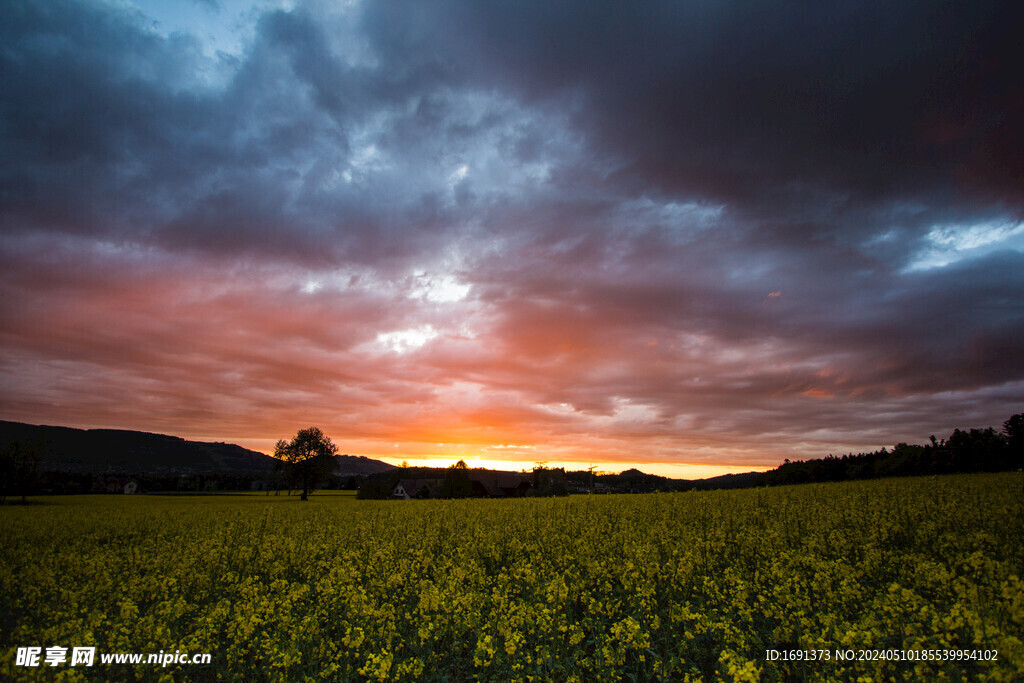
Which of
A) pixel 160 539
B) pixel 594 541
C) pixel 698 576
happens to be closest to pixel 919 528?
pixel 698 576

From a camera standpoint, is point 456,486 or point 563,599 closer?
point 563,599

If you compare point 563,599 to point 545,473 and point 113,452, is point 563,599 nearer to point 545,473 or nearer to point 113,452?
point 545,473

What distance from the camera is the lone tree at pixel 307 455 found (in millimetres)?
78750

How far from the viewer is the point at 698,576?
31.0ft

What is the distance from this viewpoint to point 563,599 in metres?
7.43

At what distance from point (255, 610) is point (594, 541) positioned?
8.34 meters

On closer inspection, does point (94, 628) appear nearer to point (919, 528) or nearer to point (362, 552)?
point (362, 552)

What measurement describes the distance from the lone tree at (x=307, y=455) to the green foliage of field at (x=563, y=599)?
2628 inches

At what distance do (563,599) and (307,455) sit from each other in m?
83.8

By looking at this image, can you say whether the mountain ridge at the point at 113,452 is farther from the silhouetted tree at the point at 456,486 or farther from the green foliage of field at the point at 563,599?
the green foliage of field at the point at 563,599

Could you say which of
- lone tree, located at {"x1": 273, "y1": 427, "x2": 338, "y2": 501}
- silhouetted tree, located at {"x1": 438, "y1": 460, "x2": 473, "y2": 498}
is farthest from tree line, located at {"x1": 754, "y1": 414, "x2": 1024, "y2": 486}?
lone tree, located at {"x1": 273, "y1": 427, "x2": 338, "y2": 501}

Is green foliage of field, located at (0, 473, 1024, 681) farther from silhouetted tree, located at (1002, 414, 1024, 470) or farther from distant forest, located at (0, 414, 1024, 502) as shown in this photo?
silhouetted tree, located at (1002, 414, 1024, 470)

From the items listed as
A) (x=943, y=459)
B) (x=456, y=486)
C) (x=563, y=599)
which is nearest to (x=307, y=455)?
(x=456, y=486)

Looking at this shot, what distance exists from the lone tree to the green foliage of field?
6674 centimetres
